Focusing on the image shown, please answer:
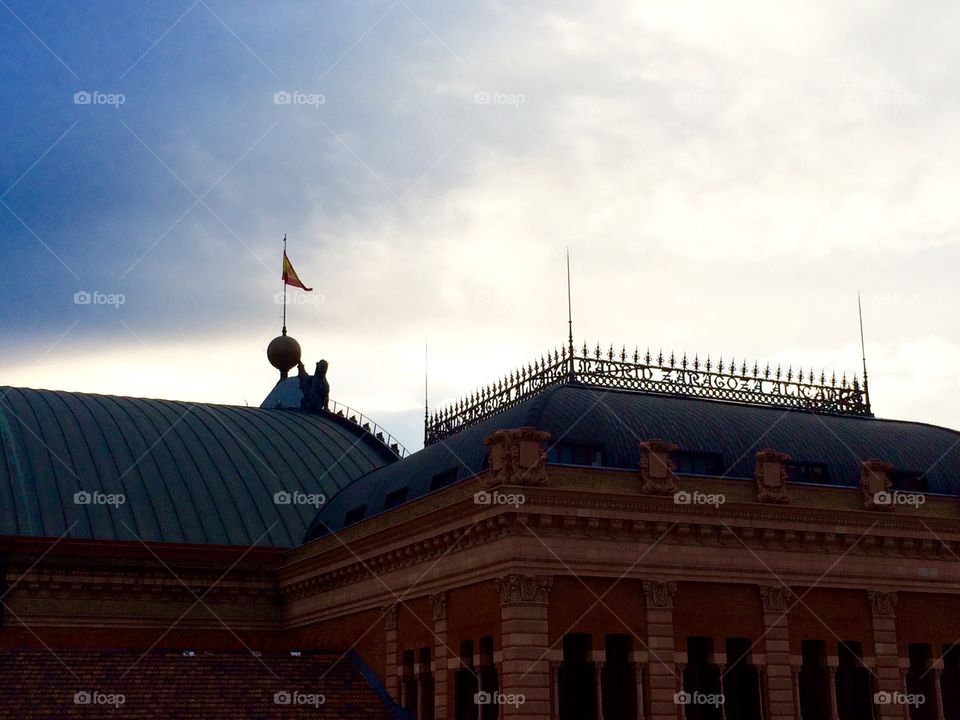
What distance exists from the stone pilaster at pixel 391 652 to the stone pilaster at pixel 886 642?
1543cm

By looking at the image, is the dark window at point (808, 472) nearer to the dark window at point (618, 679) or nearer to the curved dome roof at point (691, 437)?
the curved dome roof at point (691, 437)

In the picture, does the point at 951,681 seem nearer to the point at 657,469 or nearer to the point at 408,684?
the point at 657,469

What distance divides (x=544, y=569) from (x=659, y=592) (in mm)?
3857

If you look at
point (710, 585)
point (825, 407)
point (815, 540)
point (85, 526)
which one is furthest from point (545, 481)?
point (85, 526)

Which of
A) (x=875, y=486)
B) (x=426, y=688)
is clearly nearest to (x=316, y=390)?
(x=426, y=688)

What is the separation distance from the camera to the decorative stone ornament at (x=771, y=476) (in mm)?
38625

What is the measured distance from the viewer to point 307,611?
158ft

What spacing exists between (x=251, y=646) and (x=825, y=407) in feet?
80.0

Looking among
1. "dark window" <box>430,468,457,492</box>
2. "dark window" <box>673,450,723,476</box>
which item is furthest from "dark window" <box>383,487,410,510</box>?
"dark window" <box>673,450,723,476</box>

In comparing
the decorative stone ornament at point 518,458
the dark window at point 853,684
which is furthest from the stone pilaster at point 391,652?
the dark window at point 853,684

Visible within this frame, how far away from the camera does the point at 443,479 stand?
138 feet

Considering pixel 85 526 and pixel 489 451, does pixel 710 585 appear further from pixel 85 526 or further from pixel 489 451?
pixel 85 526

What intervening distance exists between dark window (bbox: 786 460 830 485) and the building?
0.27 feet

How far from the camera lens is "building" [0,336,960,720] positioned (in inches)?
1406
